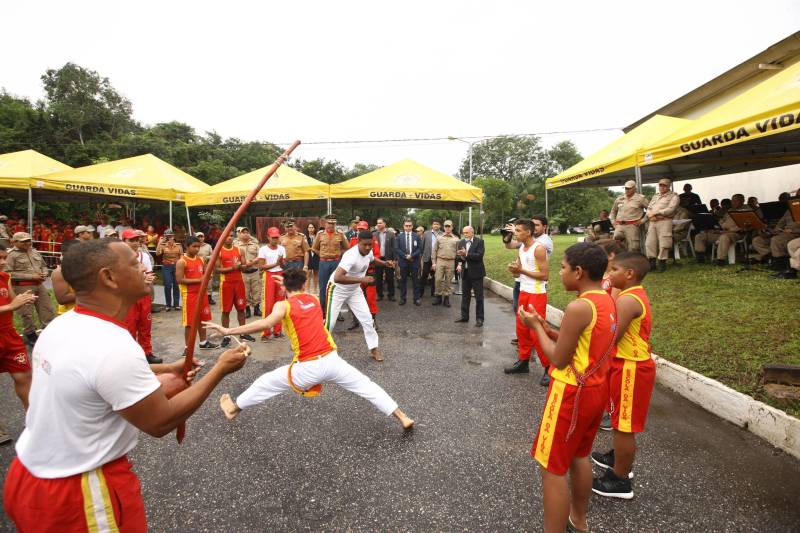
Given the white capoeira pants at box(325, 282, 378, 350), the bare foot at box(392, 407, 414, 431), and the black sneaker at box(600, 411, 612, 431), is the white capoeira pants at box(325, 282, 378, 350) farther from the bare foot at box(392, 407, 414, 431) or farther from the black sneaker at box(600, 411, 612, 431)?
the black sneaker at box(600, 411, 612, 431)

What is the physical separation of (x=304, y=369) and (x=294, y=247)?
5126 mm

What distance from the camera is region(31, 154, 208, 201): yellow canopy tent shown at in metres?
12.2

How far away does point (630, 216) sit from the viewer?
9.43m

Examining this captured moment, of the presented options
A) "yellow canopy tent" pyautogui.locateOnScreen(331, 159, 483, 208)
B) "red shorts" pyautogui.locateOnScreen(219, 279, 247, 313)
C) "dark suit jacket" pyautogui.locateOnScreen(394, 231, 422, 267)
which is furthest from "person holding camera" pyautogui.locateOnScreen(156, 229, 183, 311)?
"dark suit jacket" pyautogui.locateOnScreen(394, 231, 422, 267)

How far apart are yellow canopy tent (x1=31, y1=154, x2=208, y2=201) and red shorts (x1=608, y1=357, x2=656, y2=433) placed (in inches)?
538

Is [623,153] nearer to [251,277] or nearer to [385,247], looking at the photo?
[385,247]

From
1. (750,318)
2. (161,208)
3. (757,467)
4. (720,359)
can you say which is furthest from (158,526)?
(161,208)

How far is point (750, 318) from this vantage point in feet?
18.4

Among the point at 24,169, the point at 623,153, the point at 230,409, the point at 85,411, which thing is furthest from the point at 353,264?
the point at 24,169

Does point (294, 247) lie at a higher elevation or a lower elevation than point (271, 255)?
higher

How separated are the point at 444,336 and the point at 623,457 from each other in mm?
4436

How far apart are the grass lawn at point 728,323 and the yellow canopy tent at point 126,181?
12.1m

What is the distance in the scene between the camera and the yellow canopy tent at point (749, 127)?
15.5ft

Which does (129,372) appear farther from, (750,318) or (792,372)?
(750,318)
